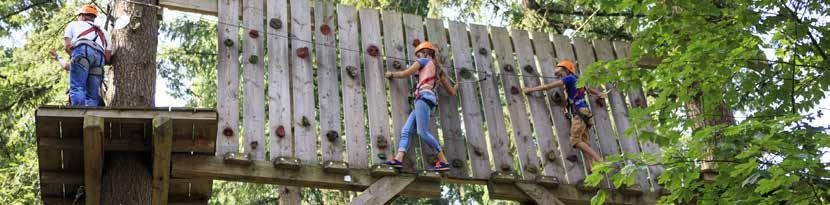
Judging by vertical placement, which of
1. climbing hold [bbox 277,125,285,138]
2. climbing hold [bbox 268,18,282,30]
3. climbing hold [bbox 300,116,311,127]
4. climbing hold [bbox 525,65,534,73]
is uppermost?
climbing hold [bbox 268,18,282,30]

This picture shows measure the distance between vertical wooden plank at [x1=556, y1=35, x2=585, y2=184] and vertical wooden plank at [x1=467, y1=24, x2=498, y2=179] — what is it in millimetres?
592

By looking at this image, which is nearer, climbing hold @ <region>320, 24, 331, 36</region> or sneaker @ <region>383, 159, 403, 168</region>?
sneaker @ <region>383, 159, 403, 168</region>

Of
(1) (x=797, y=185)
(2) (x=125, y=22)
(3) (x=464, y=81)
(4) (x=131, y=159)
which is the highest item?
(2) (x=125, y=22)

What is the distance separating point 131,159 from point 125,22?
1.29 meters

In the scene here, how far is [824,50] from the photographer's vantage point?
23.4 ft

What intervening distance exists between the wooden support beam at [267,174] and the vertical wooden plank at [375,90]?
279 millimetres

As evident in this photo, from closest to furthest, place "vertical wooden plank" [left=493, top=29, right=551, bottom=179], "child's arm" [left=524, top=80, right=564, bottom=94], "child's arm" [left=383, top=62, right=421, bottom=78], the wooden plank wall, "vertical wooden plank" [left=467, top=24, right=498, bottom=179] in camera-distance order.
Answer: the wooden plank wall, "child's arm" [left=383, top=62, right=421, bottom=78], "vertical wooden plank" [left=467, top=24, right=498, bottom=179], "vertical wooden plank" [left=493, top=29, right=551, bottom=179], "child's arm" [left=524, top=80, right=564, bottom=94]

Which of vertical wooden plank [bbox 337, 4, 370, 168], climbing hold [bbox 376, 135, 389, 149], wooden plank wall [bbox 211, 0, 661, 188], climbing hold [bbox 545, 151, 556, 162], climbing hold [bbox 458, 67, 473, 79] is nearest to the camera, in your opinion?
wooden plank wall [bbox 211, 0, 661, 188]

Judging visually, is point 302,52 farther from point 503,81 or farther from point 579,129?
point 579,129

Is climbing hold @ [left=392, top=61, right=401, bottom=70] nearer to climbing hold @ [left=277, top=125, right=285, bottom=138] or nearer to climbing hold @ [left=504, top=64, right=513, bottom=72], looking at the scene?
climbing hold @ [left=504, top=64, right=513, bottom=72]

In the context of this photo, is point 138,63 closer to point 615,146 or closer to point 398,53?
point 398,53

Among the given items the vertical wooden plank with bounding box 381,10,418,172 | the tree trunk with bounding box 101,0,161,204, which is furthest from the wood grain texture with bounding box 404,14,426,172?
the tree trunk with bounding box 101,0,161,204

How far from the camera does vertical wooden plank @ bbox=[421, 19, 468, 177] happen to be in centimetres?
884

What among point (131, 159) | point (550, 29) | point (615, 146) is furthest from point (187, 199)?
point (550, 29)
